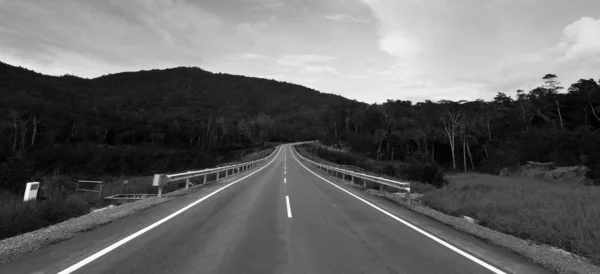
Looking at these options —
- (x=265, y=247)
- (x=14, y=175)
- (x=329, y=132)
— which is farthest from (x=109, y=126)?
(x=265, y=247)

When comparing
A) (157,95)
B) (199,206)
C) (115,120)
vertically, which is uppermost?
(157,95)

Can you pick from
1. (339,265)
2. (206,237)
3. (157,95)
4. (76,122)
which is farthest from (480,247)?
(157,95)

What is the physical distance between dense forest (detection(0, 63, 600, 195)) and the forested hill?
46cm

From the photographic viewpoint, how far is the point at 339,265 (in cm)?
505

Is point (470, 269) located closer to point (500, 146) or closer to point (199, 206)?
point (199, 206)

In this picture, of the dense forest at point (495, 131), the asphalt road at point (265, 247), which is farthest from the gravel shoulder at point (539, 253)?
the dense forest at point (495, 131)

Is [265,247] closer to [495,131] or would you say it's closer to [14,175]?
[14,175]

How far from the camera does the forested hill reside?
3339 inches

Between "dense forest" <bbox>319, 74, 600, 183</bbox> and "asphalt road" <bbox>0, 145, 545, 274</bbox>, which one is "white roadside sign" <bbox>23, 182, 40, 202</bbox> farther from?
"dense forest" <bbox>319, 74, 600, 183</bbox>

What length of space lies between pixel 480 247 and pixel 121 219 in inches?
338

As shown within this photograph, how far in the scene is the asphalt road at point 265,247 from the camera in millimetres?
4824

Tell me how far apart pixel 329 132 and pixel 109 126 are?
90.5 m

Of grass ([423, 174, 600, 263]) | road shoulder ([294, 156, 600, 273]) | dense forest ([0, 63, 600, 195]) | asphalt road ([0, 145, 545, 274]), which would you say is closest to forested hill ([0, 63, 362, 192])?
dense forest ([0, 63, 600, 195])

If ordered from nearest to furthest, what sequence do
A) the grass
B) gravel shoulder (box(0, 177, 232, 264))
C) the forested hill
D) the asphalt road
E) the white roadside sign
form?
the asphalt road, gravel shoulder (box(0, 177, 232, 264)), the grass, the white roadside sign, the forested hill
